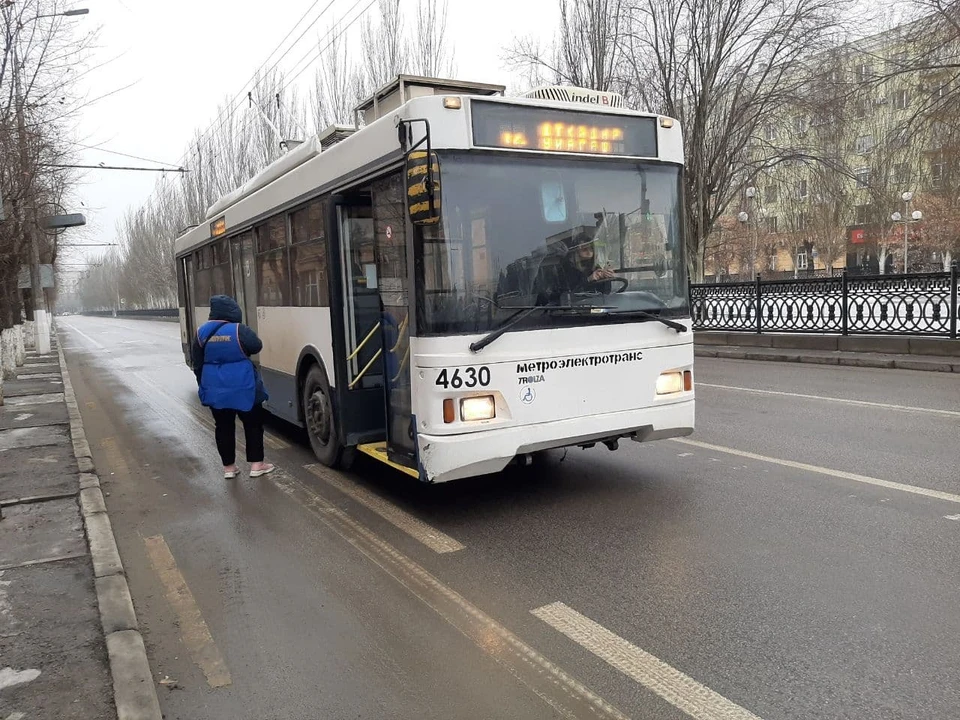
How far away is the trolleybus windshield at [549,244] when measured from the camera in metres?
5.18

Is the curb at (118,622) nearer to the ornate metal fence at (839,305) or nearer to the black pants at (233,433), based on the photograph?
the black pants at (233,433)

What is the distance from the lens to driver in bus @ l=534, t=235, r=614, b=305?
5.49 meters

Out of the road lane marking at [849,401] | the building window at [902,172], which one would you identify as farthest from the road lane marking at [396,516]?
the building window at [902,172]

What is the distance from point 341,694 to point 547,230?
3418 millimetres

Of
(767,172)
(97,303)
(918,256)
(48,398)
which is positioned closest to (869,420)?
(48,398)

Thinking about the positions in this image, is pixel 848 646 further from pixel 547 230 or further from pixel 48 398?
pixel 48 398

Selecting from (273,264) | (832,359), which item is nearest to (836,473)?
(273,264)

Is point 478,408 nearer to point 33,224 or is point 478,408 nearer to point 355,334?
point 355,334

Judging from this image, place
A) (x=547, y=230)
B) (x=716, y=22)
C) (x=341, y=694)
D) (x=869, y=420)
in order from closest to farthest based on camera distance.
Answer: (x=341, y=694) < (x=547, y=230) < (x=869, y=420) < (x=716, y=22)

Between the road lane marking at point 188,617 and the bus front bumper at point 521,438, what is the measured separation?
5.57 ft

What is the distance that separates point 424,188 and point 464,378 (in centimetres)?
129

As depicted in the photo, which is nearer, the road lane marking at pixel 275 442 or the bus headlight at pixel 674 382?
the bus headlight at pixel 674 382

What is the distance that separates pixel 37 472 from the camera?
7.57 meters

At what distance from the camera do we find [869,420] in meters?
8.36
